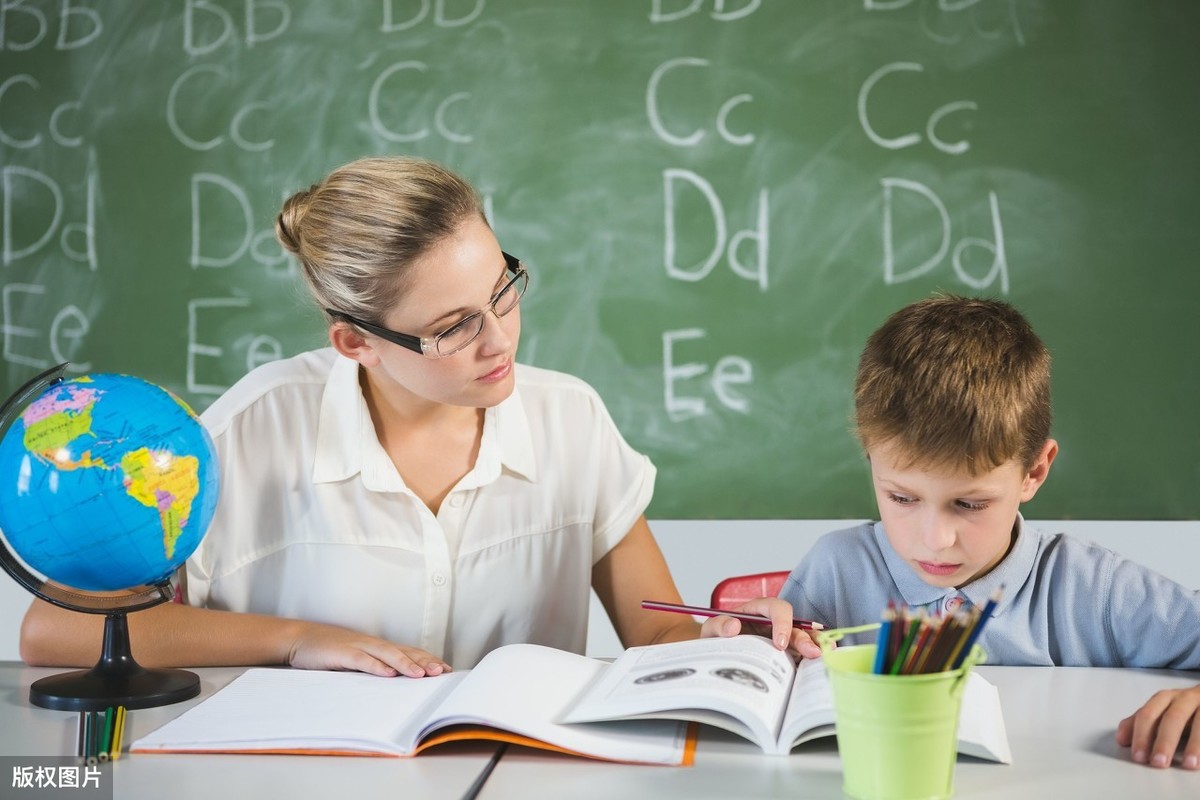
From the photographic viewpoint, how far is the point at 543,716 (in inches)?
42.6

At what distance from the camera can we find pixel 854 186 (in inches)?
115

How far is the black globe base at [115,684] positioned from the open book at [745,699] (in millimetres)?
448

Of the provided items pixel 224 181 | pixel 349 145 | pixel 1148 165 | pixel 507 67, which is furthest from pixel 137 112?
pixel 1148 165

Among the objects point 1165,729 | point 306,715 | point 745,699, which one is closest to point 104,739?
point 306,715

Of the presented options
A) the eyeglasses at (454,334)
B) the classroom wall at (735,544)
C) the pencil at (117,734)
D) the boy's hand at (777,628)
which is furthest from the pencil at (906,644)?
the classroom wall at (735,544)

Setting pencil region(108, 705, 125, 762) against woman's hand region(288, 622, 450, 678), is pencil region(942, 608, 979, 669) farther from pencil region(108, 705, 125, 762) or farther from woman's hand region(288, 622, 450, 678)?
pencil region(108, 705, 125, 762)

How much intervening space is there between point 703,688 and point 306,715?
0.38 metres

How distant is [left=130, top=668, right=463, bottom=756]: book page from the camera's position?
1.07 m

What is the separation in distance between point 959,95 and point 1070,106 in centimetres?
26

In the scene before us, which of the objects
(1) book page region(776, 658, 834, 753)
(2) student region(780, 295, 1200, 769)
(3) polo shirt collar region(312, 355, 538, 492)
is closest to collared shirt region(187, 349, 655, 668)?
(3) polo shirt collar region(312, 355, 538, 492)

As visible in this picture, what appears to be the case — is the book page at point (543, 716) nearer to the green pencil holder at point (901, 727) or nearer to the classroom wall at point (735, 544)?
the green pencil holder at point (901, 727)

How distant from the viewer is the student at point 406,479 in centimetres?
152

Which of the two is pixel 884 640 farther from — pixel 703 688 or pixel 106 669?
pixel 106 669

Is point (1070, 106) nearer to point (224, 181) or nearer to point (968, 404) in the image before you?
point (968, 404)
